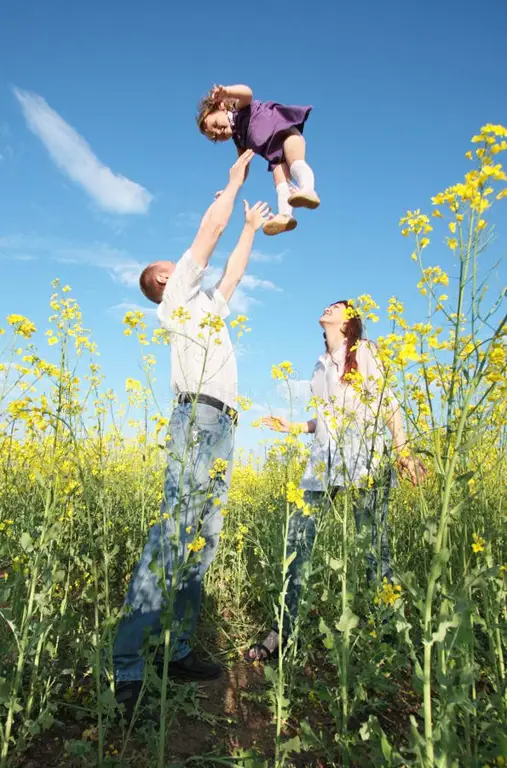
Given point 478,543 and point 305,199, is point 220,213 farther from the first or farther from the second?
point 478,543

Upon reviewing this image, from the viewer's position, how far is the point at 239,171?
278 centimetres

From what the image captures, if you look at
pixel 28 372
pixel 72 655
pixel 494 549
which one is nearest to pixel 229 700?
pixel 72 655

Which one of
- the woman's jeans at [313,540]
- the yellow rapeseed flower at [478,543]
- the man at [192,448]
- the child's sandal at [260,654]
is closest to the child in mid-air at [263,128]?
the man at [192,448]

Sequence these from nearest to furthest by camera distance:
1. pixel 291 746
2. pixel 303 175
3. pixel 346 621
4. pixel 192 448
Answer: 1. pixel 291 746
2. pixel 346 621
3. pixel 192 448
4. pixel 303 175

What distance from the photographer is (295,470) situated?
10.1 ft

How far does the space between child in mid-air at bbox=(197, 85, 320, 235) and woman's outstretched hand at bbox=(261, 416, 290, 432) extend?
1.33 meters

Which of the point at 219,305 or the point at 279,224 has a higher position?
the point at 279,224

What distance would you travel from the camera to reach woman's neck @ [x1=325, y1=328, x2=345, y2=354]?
3.51m

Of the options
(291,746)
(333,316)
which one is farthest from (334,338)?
(291,746)

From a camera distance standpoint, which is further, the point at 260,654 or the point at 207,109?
the point at 207,109

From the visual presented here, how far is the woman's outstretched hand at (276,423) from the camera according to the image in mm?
3039

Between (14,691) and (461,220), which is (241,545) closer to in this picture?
(14,691)

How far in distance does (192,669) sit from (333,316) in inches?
89.9

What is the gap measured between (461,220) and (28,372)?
1.89 meters
